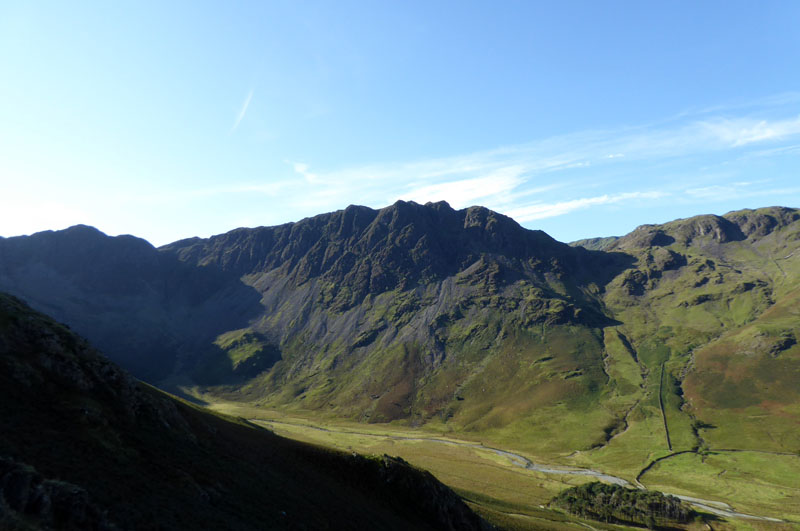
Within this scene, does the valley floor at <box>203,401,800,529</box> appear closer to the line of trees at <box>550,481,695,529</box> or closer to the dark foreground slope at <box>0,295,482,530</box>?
the line of trees at <box>550,481,695,529</box>

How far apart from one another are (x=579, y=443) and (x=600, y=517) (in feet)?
328

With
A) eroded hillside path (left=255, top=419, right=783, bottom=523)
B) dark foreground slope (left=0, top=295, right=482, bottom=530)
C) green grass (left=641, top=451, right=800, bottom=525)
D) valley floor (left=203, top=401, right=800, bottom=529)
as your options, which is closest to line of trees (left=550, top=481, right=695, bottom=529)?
valley floor (left=203, top=401, right=800, bottom=529)

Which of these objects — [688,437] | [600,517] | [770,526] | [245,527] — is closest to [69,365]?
[245,527]

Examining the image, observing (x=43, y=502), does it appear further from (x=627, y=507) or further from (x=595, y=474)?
(x=595, y=474)

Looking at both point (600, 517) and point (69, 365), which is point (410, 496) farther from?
point (600, 517)

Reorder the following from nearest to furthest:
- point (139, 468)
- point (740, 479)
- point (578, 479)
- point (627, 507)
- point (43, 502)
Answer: point (43, 502), point (139, 468), point (627, 507), point (578, 479), point (740, 479)

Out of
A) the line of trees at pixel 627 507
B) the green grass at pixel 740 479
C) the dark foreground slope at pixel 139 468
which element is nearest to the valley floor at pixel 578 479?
the green grass at pixel 740 479

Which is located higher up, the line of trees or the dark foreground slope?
the dark foreground slope

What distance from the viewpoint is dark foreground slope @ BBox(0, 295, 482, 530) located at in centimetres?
2588

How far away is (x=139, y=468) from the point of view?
111ft

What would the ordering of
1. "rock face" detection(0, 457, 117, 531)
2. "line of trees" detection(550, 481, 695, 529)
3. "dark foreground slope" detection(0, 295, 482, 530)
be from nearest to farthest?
"rock face" detection(0, 457, 117, 531) < "dark foreground slope" detection(0, 295, 482, 530) < "line of trees" detection(550, 481, 695, 529)

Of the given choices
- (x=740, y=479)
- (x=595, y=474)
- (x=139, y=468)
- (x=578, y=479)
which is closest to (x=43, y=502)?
(x=139, y=468)

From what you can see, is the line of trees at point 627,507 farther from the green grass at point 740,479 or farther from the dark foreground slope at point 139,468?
the dark foreground slope at point 139,468

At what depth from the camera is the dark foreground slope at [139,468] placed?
25.9 m
